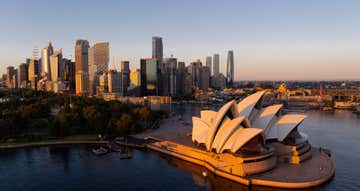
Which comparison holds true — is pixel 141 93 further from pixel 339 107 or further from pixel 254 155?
pixel 254 155

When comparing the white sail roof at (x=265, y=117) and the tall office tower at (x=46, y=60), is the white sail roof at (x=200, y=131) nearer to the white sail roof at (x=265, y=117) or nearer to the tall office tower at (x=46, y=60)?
the white sail roof at (x=265, y=117)

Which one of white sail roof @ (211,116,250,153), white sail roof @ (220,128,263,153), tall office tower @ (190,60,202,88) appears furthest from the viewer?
tall office tower @ (190,60,202,88)

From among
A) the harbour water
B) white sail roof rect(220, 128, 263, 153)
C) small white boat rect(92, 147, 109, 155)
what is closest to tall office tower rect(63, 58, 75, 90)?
the harbour water

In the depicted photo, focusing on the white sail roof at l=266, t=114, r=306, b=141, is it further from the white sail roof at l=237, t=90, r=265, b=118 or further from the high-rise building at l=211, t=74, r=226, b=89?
the high-rise building at l=211, t=74, r=226, b=89

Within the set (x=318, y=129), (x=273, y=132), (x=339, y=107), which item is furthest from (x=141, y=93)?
(x=273, y=132)

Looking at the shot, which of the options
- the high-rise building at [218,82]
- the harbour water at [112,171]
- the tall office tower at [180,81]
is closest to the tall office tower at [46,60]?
the tall office tower at [180,81]
